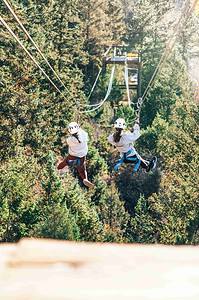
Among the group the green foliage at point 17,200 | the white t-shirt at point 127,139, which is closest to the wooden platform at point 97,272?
the white t-shirt at point 127,139

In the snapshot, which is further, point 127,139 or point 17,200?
point 17,200

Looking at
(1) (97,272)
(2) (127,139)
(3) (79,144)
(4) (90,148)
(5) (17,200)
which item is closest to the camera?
(1) (97,272)

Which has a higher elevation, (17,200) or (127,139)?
(127,139)

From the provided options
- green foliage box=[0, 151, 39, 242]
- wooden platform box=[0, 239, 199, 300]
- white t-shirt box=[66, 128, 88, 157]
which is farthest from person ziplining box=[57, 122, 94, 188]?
green foliage box=[0, 151, 39, 242]

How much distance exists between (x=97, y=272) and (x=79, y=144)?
28.9 ft

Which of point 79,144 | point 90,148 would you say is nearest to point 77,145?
point 79,144

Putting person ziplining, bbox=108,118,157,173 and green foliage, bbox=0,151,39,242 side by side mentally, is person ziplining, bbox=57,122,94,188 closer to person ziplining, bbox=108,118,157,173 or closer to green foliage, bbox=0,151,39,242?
person ziplining, bbox=108,118,157,173

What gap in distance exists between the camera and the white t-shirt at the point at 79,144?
984 cm

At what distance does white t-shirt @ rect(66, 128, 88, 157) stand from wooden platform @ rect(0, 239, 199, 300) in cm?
842

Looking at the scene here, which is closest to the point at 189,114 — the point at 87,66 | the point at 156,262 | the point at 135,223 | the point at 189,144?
the point at 189,144

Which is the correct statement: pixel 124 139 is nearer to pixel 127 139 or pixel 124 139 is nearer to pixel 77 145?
pixel 127 139

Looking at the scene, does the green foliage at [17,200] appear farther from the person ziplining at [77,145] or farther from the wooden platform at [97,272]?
the wooden platform at [97,272]

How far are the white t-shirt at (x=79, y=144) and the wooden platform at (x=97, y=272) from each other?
8.42m

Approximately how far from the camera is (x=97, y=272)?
4.09ft
